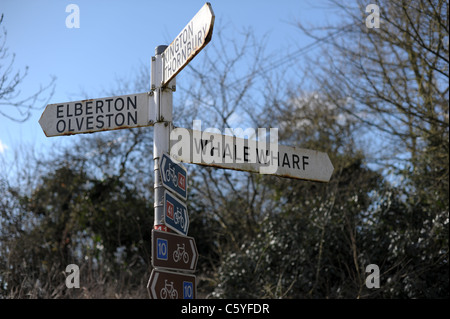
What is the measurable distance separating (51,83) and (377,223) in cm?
599

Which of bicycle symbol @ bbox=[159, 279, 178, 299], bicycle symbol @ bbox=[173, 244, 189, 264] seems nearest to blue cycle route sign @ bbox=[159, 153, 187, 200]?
bicycle symbol @ bbox=[173, 244, 189, 264]

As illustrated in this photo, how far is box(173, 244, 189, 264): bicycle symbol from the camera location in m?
4.02

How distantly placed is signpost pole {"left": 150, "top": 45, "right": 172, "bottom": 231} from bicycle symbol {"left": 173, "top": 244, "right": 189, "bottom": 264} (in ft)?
0.58

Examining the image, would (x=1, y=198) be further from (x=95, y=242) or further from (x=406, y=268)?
(x=406, y=268)

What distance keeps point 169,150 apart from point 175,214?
48 cm

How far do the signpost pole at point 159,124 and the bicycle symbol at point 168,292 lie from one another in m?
0.41

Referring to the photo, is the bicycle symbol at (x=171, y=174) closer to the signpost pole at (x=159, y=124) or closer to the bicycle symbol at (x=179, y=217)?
the signpost pole at (x=159, y=124)

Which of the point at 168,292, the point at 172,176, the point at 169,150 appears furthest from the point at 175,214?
the point at 168,292

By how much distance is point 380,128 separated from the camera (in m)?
11.1

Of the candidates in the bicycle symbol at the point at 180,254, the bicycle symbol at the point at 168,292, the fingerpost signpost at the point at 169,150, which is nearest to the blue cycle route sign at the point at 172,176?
the fingerpost signpost at the point at 169,150

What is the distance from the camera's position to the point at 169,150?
4266mm

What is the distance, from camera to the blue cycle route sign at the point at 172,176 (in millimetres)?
4090
